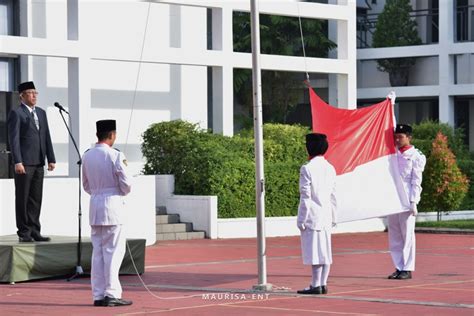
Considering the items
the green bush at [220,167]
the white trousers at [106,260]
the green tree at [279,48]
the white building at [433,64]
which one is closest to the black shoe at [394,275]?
the white trousers at [106,260]

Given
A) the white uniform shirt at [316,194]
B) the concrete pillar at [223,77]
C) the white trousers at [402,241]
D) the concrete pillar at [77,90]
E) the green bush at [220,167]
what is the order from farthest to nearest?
the concrete pillar at [223,77]
the green bush at [220,167]
the concrete pillar at [77,90]
the white trousers at [402,241]
the white uniform shirt at [316,194]

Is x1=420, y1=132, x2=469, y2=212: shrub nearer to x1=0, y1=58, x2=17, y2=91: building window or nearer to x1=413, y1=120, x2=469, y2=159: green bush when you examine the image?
x1=413, y1=120, x2=469, y2=159: green bush

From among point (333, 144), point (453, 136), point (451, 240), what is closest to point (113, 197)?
point (333, 144)

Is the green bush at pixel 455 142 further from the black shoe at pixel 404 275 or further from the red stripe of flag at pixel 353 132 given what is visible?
the black shoe at pixel 404 275

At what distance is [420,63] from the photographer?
43.1 meters

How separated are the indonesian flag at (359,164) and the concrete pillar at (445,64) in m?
24.8

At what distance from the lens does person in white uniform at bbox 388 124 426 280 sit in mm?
16797

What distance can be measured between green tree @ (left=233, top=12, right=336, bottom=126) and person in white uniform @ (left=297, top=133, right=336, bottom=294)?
1087 inches

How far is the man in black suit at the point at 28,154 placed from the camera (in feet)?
54.5

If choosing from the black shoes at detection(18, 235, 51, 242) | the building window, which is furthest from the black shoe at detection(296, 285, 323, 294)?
the building window

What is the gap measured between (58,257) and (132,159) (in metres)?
11.7

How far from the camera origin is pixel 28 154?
16781mm

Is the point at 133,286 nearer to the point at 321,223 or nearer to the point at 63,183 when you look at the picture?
the point at 321,223

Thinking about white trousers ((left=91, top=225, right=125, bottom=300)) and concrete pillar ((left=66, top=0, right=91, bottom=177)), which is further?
concrete pillar ((left=66, top=0, right=91, bottom=177))
